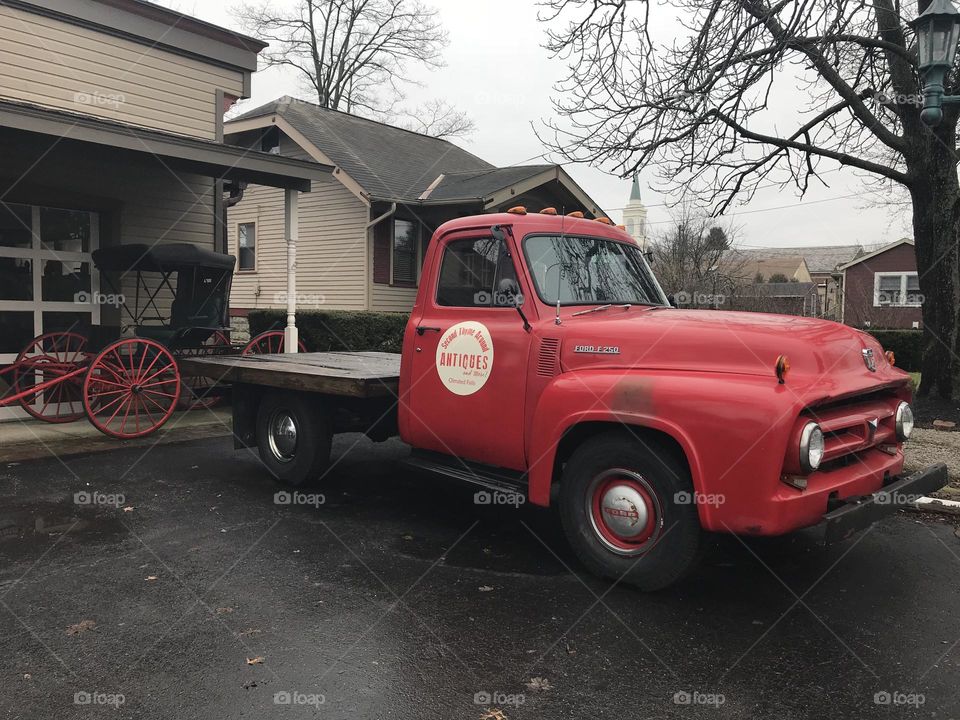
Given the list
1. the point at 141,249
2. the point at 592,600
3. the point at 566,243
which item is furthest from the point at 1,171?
the point at 592,600

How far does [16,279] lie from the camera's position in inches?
375

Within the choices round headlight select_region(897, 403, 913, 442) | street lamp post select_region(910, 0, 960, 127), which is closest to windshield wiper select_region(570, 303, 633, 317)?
round headlight select_region(897, 403, 913, 442)

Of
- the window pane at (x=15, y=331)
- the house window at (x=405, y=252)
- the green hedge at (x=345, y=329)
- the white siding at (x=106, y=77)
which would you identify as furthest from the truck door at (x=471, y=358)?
the house window at (x=405, y=252)

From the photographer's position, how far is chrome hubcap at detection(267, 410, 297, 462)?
6.38m

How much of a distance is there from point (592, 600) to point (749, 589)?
953 millimetres

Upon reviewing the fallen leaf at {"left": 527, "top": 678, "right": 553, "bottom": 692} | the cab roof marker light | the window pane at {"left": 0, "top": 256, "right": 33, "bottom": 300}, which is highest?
the window pane at {"left": 0, "top": 256, "right": 33, "bottom": 300}

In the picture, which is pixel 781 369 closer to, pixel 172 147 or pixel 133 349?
pixel 133 349

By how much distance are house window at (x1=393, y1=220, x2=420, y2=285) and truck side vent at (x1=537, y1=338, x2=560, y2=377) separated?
14511 millimetres

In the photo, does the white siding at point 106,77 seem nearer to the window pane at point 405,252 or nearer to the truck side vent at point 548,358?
the window pane at point 405,252

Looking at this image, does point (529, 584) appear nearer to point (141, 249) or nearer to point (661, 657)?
point (661, 657)

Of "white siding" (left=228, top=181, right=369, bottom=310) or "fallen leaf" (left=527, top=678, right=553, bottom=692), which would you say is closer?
"fallen leaf" (left=527, top=678, right=553, bottom=692)

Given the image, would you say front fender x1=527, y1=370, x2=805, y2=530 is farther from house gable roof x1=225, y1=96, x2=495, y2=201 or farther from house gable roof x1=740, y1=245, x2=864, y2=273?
house gable roof x1=740, y1=245, x2=864, y2=273

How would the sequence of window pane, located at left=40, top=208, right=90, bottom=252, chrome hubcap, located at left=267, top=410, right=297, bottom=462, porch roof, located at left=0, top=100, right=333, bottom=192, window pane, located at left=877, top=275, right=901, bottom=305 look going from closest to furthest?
1. chrome hubcap, located at left=267, top=410, right=297, bottom=462
2. porch roof, located at left=0, top=100, right=333, bottom=192
3. window pane, located at left=40, top=208, right=90, bottom=252
4. window pane, located at left=877, top=275, right=901, bottom=305

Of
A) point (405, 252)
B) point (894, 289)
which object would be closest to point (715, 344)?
point (405, 252)
